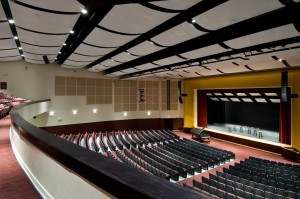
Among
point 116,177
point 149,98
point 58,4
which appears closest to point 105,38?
point 58,4

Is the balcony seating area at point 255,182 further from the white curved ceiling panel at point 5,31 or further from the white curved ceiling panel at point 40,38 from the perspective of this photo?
the white curved ceiling panel at point 5,31

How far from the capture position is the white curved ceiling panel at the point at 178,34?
4723 millimetres

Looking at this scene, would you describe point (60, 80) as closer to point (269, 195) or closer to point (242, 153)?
point (242, 153)

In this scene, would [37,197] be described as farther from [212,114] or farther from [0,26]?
[212,114]

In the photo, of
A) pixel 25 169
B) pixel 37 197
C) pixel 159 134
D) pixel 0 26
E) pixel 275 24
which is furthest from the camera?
pixel 159 134

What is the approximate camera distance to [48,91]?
12844 millimetres

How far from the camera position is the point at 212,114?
17828 millimetres

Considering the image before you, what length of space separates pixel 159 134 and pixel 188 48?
8.49m

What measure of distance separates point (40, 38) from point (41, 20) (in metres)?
1.85

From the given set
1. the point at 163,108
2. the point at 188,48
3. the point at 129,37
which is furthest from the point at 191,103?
the point at 129,37

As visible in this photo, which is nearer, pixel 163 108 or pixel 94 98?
pixel 94 98

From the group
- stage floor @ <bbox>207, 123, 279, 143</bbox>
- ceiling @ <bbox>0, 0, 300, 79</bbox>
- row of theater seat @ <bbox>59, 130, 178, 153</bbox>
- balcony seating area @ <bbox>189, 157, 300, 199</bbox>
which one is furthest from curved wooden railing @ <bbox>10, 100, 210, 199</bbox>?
stage floor @ <bbox>207, 123, 279, 143</bbox>

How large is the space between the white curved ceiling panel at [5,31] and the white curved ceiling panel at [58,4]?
2009mm

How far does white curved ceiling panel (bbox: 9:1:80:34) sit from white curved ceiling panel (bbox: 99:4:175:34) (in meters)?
0.72
